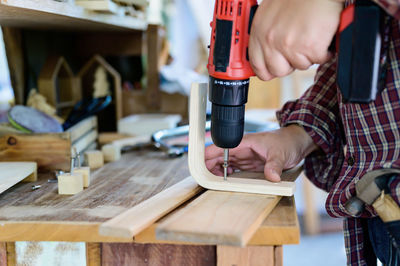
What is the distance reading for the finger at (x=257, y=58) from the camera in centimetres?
68

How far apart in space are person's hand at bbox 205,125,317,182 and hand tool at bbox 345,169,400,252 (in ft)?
0.64

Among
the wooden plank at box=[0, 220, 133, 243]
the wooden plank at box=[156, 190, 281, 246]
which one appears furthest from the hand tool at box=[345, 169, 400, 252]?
the wooden plank at box=[0, 220, 133, 243]

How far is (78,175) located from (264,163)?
367mm

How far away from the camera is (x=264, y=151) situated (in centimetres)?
90

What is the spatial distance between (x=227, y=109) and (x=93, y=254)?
303 mm

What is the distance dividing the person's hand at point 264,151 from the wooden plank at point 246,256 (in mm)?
255

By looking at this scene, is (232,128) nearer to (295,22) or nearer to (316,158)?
(295,22)

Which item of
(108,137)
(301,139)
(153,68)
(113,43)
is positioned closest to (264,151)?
(301,139)

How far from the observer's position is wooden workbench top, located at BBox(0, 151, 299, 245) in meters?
0.63

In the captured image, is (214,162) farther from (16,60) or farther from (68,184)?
(16,60)

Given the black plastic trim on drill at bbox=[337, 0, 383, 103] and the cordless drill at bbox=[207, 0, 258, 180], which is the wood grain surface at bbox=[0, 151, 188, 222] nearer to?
the cordless drill at bbox=[207, 0, 258, 180]

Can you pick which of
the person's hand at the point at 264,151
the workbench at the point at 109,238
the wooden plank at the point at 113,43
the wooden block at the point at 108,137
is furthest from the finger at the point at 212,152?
the wooden plank at the point at 113,43

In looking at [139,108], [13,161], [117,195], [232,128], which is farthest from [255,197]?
[139,108]

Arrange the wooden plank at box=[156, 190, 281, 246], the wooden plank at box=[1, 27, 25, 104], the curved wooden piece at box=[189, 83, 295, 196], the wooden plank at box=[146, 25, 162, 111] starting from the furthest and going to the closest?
the wooden plank at box=[146, 25, 162, 111], the wooden plank at box=[1, 27, 25, 104], the curved wooden piece at box=[189, 83, 295, 196], the wooden plank at box=[156, 190, 281, 246]
